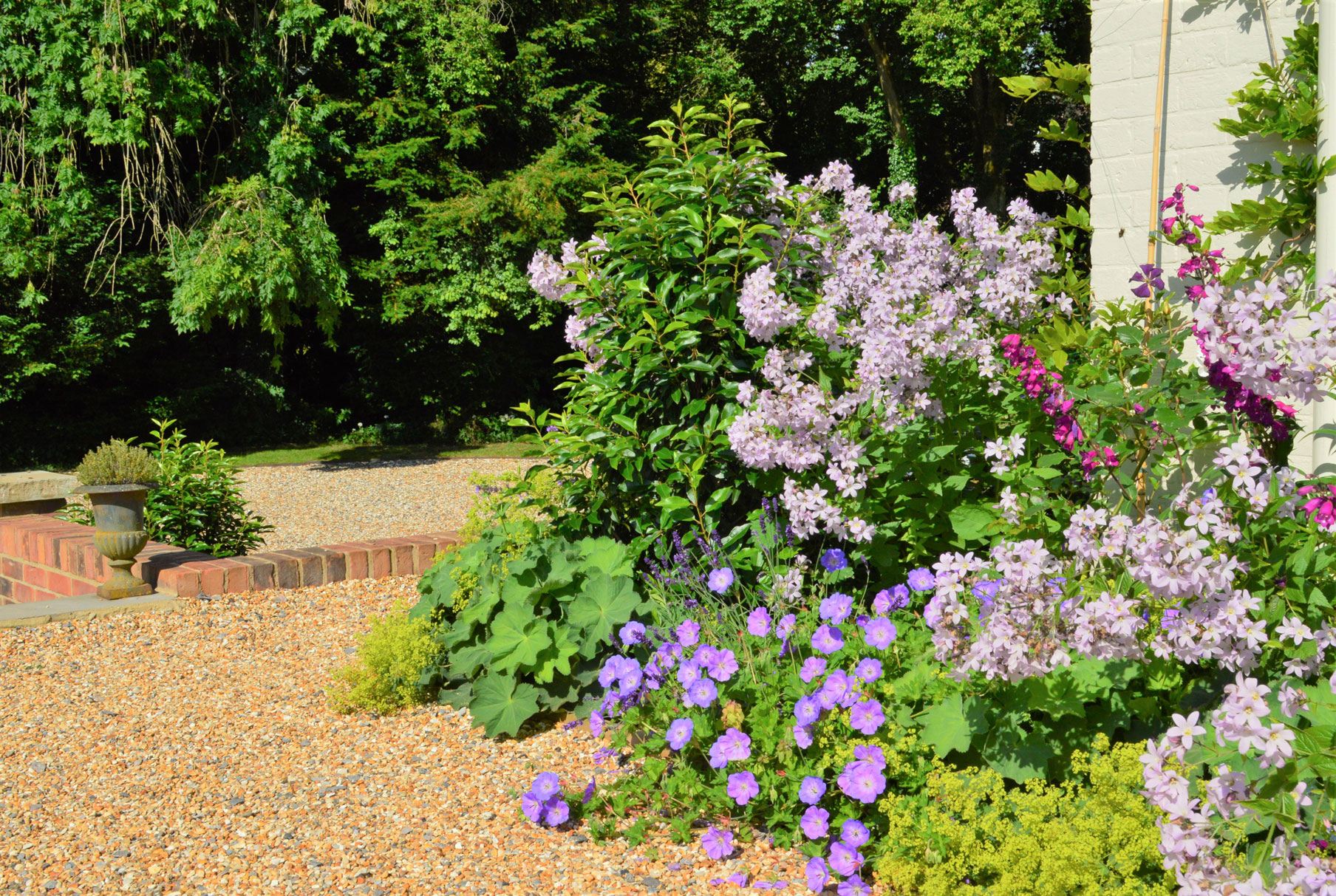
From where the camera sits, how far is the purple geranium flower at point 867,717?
7.06ft

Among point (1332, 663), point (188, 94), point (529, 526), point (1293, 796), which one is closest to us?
point (1293, 796)

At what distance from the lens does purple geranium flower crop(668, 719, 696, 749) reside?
225 cm

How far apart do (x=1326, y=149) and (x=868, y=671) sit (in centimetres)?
174

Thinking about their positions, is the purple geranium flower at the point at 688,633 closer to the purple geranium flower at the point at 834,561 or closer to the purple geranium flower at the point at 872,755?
the purple geranium flower at the point at 834,561

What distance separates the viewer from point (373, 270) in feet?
42.7

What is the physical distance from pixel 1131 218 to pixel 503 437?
12.1 metres

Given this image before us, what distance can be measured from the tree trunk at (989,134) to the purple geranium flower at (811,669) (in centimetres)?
1803

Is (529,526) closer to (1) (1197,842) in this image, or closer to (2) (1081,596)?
(2) (1081,596)

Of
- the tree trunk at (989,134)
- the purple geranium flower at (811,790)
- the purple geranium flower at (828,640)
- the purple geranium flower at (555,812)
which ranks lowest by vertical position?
the purple geranium flower at (555,812)

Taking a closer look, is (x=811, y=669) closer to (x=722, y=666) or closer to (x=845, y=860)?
(x=722, y=666)

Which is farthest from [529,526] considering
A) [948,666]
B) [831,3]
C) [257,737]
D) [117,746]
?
[831,3]

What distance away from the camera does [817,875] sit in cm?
202

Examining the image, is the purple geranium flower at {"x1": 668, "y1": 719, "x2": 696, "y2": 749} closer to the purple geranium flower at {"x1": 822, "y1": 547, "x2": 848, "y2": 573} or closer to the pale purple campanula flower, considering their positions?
the pale purple campanula flower

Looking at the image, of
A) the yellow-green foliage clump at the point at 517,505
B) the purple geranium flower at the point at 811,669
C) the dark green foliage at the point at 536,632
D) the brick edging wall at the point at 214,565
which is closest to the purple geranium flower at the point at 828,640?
the purple geranium flower at the point at 811,669
